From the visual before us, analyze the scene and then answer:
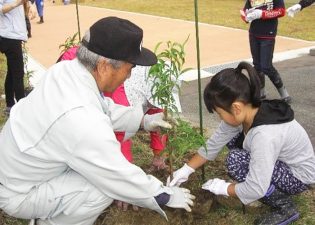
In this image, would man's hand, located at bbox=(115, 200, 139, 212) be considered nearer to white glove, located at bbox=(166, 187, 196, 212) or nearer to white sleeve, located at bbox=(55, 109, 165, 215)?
white glove, located at bbox=(166, 187, 196, 212)

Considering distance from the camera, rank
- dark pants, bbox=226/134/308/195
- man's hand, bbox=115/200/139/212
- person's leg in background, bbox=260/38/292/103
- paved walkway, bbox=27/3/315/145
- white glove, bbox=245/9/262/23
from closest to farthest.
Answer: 1. dark pants, bbox=226/134/308/195
2. man's hand, bbox=115/200/139/212
3. white glove, bbox=245/9/262/23
4. person's leg in background, bbox=260/38/292/103
5. paved walkway, bbox=27/3/315/145

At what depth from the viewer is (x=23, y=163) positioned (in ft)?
6.52

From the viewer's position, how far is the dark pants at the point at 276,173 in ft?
7.79

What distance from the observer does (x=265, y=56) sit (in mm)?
4336

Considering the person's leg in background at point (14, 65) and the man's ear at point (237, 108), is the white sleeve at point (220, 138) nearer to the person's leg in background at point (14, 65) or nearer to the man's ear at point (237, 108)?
the man's ear at point (237, 108)

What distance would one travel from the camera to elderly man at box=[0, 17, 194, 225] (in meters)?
1.83

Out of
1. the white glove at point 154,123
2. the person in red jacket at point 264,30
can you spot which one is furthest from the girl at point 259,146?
the person in red jacket at point 264,30

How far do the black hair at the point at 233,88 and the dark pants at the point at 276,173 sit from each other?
0.40 meters

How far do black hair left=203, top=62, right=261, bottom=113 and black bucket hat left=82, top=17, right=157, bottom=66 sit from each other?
0.36 meters

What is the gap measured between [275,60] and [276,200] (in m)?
4.22

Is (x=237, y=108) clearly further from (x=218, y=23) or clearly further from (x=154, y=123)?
(x=218, y=23)

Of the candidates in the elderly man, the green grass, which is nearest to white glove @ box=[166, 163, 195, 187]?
the elderly man

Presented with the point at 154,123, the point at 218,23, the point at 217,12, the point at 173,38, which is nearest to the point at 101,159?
the point at 154,123

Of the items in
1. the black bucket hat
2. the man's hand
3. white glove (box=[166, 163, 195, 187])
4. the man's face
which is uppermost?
the black bucket hat
